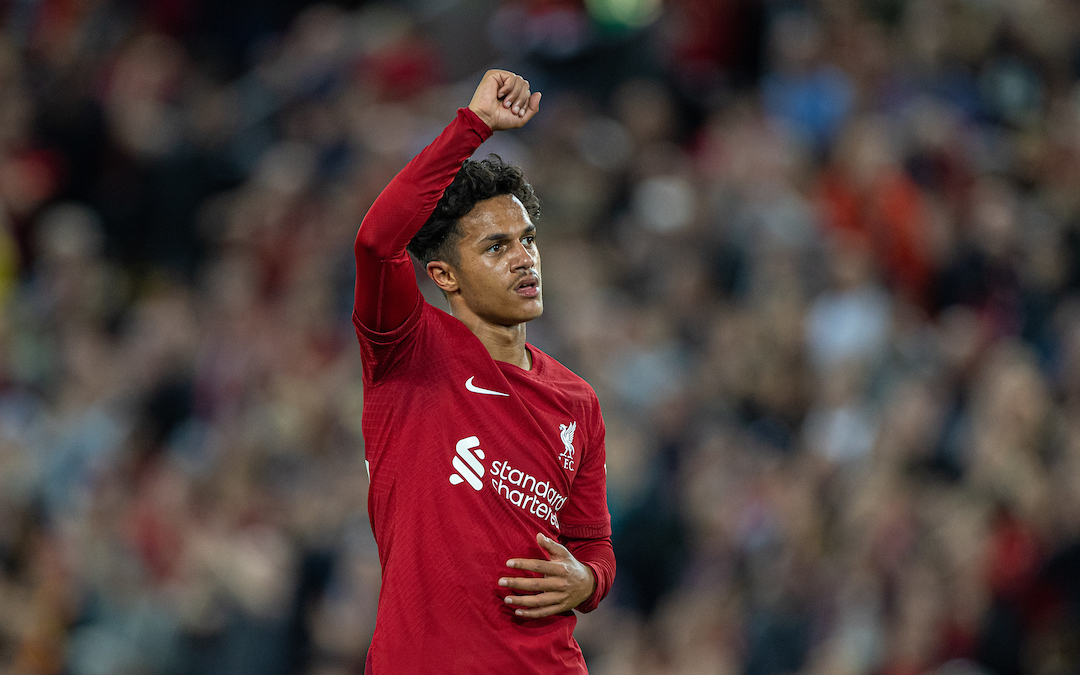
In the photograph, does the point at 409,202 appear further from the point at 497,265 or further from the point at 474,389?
the point at 474,389

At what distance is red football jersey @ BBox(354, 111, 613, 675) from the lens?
A: 139 inches

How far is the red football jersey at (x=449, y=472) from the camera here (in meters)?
3.52

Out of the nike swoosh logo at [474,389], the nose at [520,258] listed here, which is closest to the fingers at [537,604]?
the nike swoosh logo at [474,389]

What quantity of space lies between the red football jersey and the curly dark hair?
0.19m

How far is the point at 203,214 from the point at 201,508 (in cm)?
369

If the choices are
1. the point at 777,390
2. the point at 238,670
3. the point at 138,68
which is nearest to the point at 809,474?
the point at 777,390

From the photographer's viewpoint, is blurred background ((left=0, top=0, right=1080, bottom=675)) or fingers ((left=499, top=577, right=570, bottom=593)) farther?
blurred background ((left=0, top=0, right=1080, bottom=675))

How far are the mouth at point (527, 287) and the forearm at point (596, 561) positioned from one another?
2.51 ft

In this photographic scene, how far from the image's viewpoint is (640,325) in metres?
8.87

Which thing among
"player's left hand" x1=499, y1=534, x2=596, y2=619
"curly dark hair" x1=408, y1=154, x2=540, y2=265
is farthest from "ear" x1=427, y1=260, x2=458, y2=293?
"player's left hand" x1=499, y1=534, x2=596, y2=619

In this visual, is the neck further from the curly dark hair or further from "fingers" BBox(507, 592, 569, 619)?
"fingers" BBox(507, 592, 569, 619)

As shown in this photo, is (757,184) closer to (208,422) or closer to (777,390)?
(777,390)

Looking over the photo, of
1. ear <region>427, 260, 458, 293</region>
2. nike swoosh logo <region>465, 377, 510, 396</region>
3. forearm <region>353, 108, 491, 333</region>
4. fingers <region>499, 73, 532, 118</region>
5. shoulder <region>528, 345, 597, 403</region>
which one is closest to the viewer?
forearm <region>353, 108, 491, 333</region>

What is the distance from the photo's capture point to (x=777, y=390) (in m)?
8.09
